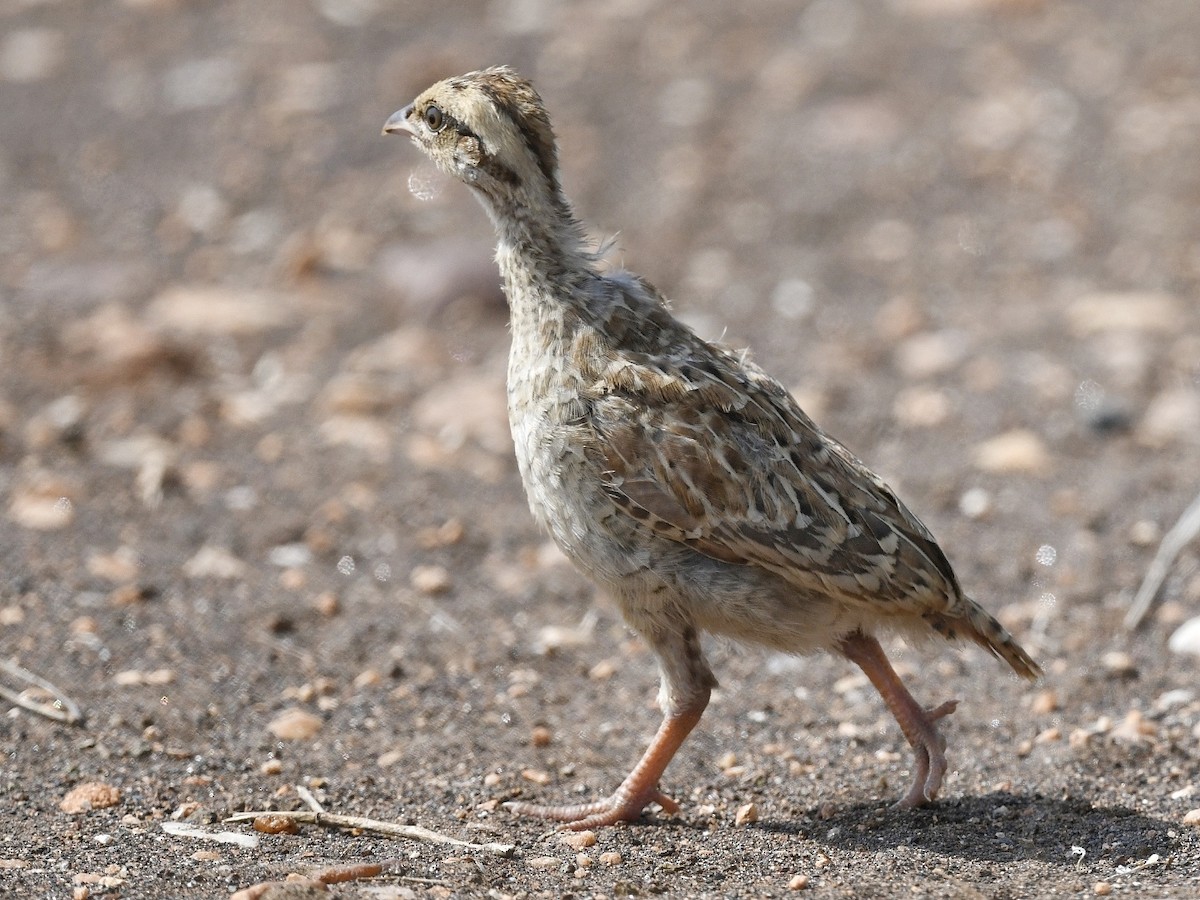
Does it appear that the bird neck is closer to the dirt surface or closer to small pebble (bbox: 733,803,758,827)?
the dirt surface

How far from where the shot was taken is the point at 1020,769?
213 inches

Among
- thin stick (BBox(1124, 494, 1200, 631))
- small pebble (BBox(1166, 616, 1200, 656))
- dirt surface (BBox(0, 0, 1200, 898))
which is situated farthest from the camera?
thin stick (BBox(1124, 494, 1200, 631))

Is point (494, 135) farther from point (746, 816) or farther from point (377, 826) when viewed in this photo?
point (746, 816)

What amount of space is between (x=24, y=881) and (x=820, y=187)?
24.2ft

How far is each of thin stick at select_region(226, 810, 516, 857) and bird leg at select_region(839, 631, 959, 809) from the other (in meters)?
1.33

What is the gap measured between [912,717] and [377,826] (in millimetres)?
1769

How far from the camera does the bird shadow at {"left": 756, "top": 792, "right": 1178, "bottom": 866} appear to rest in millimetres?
4695

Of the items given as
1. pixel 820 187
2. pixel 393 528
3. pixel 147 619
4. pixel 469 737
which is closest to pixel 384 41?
pixel 820 187

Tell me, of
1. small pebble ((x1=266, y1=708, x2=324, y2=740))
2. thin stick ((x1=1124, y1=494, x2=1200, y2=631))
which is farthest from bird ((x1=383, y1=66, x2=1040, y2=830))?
thin stick ((x1=1124, y1=494, x2=1200, y2=631))

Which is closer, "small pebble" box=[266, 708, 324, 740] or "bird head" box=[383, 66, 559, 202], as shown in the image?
"bird head" box=[383, 66, 559, 202]

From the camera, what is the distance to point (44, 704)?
552 cm

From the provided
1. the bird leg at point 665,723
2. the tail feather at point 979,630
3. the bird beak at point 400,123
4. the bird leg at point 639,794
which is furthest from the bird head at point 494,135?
the tail feather at point 979,630

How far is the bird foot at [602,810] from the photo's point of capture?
5000mm

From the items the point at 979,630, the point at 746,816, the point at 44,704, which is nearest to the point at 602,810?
the point at 746,816
